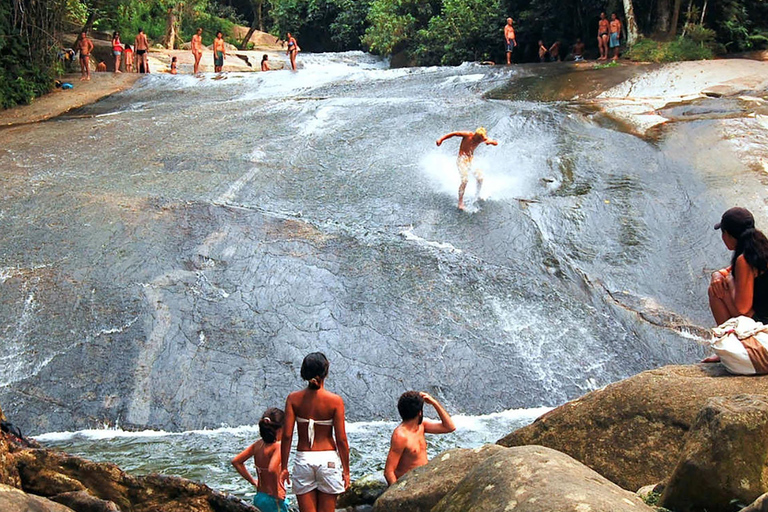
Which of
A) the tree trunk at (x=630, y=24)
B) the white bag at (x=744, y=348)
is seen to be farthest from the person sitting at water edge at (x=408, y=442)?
the tree trunk at (x=630, y=24)

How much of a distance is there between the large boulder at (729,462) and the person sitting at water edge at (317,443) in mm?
2218

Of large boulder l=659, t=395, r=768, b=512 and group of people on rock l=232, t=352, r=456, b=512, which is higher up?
large boulder l=659, t=395, r=768, b=512

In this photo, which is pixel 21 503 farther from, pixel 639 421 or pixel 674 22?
pixel 674 22

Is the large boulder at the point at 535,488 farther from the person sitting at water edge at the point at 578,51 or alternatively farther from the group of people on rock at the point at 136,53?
the group of people on rock at the point at 136,53

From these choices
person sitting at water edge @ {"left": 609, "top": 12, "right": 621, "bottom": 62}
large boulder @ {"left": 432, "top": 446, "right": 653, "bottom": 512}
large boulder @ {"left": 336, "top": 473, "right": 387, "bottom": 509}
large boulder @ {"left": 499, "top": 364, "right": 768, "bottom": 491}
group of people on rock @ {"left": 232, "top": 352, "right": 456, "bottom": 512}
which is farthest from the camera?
person sitting at water edge @ {"left": 609, "top": 12, "right": 621, "bottom": 62}

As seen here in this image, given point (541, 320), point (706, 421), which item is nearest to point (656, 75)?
point (541, 320)

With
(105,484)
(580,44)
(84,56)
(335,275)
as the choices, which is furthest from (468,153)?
(84,56)

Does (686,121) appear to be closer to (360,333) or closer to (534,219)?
Answer: (534,219)

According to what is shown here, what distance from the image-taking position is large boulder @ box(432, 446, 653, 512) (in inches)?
132

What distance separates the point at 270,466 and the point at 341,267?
481 centimetres

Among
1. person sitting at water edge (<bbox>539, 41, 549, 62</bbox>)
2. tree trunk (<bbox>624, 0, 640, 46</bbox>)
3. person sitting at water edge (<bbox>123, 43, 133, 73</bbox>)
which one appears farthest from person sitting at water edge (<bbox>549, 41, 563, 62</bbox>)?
person sitting at water edge (<bbox>123, 43, 133, 73</bbox>)

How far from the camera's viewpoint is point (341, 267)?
396 inches

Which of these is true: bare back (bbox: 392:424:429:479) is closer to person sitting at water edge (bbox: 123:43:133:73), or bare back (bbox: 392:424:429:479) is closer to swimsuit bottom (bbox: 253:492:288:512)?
swimsuit bottom (bbox: 253:492:288:512)

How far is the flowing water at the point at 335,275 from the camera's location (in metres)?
8.25
